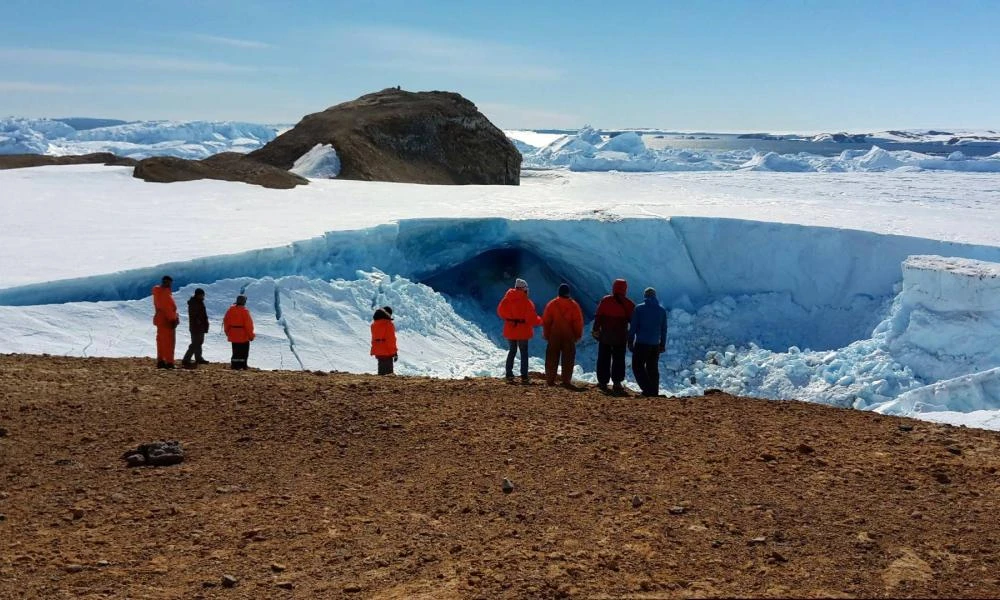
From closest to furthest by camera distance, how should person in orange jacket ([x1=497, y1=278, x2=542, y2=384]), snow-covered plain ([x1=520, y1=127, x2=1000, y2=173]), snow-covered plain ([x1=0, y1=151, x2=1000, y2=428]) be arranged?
person in orange jacket ([x1=497, y1=278, x2=542, y2=384]) → snow-covered plain ([x1=0, y1=151, x2=1000, y2=428]) → snow-covered plain ([x1=520, y1=127, x2=1000, y2=173])

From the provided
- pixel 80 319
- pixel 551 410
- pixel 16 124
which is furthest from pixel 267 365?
pixel 16 124

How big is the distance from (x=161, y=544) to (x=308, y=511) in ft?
2.49

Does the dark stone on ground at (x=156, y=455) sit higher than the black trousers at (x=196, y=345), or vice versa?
the black trousers at (x=196, y=345)

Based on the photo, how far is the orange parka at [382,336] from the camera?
27.6 ft

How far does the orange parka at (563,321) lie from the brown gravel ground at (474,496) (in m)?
0.91

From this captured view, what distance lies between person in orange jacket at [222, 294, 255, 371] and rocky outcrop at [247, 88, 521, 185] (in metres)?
21.0

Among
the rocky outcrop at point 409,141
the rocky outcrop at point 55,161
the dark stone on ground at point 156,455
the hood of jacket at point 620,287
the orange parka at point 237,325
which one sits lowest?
the dark stone on ground at point 156,455

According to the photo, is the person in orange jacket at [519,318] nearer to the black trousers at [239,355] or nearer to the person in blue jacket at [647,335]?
the person in blue jacket at [647,335]

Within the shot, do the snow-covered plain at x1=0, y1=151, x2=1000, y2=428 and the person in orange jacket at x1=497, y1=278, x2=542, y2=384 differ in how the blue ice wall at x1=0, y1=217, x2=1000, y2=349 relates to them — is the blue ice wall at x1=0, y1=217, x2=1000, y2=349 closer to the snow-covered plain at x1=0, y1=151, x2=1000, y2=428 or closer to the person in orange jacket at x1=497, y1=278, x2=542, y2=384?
the snow-covered plain at x1=0, y1=151, x2=1000, y2=428

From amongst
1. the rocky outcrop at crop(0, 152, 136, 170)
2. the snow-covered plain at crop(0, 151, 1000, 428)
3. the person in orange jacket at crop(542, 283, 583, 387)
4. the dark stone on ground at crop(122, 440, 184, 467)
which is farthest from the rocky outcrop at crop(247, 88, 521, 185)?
the dark stone on ground at crop(122, 440, 184, 467)

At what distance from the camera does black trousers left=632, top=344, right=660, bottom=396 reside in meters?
7.57

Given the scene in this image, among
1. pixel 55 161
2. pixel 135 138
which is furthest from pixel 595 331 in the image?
pixel 135 138

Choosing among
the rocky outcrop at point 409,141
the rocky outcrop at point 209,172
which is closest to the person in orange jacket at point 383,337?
the rocky outcrop at point 209,172

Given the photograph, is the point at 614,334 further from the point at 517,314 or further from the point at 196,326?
the point at 196,326
